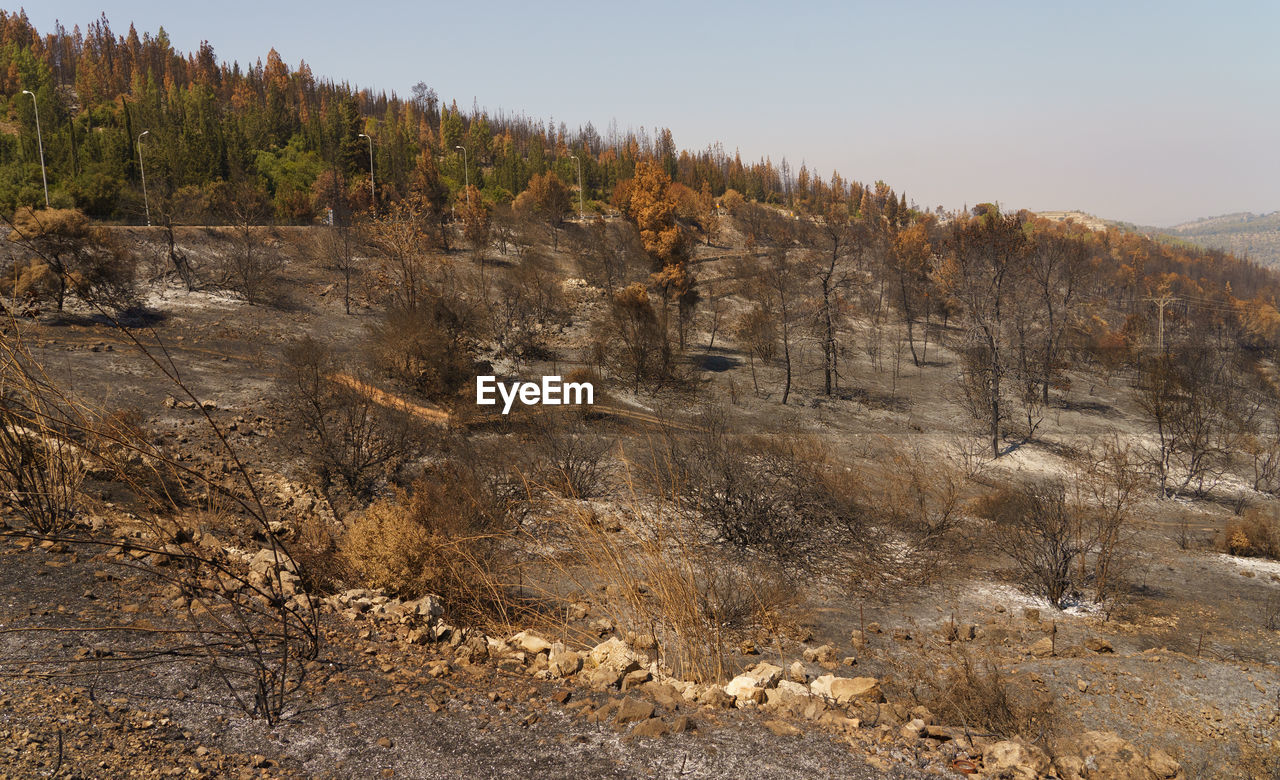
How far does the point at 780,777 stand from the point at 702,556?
1030cm

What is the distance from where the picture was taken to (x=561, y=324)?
40156 millimetres

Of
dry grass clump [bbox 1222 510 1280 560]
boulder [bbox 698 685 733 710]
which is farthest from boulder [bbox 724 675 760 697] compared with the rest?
dry grass clump [bbox 1222 510 1280 560]

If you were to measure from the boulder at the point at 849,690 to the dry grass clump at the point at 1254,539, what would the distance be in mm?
18949

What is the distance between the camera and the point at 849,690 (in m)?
5.46

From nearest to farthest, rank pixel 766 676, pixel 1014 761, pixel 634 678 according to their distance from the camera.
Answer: pixel 1014 761, pixel 634 678, pixel 766 676

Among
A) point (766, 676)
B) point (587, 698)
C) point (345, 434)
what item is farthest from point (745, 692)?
point (345, 434)

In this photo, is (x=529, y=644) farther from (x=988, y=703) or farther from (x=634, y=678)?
(x=988, y=703)

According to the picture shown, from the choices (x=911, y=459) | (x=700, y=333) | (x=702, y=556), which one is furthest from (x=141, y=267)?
(x=911, y=459)

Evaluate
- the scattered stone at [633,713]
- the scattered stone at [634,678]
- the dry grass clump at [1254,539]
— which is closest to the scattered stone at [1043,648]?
→ the scattered stone at [634,678]

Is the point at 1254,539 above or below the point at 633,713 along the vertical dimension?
below

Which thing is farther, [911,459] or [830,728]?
[911,459]

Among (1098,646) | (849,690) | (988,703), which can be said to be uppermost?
(849,690)

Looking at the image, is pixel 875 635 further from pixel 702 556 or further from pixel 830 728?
pixel 830 728

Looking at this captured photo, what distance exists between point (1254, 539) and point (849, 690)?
19.6 metres
